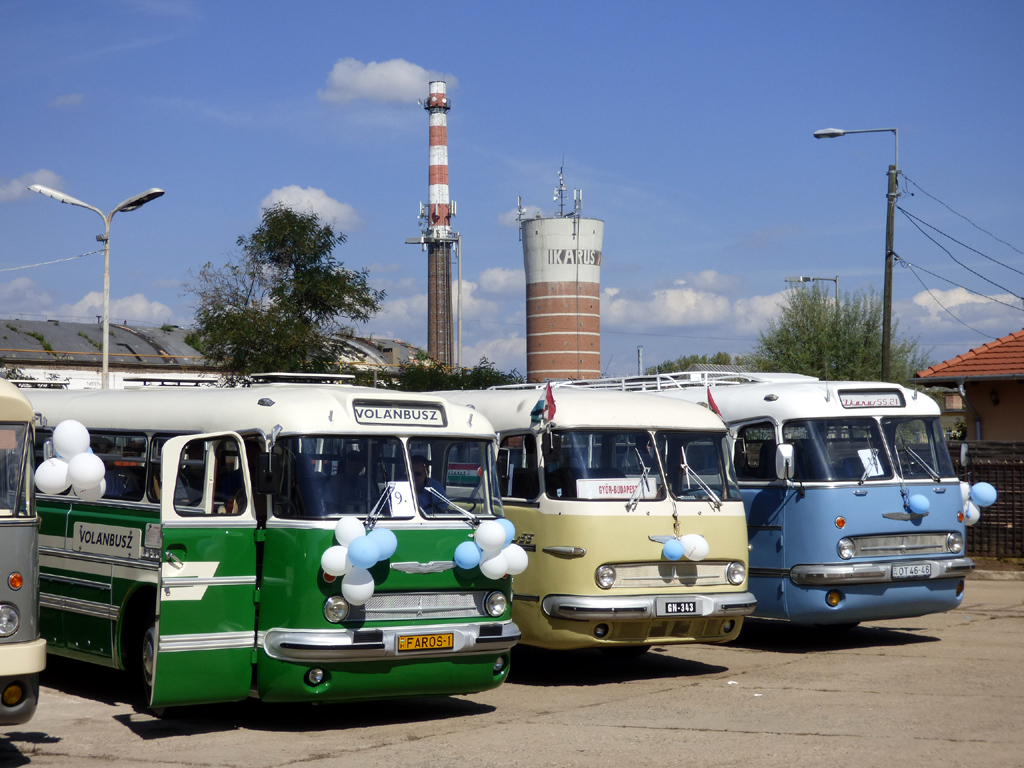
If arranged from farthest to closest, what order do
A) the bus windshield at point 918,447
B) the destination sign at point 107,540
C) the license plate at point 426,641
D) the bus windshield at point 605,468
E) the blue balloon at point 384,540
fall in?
the bus windshield at point 918,447
the bus windshield at point 605,468
the destination sign at point 107,540
the license plate at point 426,641
the blue balloon at point 384,540

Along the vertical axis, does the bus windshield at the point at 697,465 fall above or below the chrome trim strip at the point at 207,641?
above

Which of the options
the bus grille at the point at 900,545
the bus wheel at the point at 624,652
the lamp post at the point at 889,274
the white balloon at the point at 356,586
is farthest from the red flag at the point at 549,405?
the lamp post at the point at 889,274

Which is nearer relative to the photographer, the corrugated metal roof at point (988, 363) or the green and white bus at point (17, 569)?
the green and white bus at point (17, 569)

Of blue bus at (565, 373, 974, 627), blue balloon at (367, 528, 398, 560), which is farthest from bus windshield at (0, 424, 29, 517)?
blue bus at (565, 373, 974, 627)

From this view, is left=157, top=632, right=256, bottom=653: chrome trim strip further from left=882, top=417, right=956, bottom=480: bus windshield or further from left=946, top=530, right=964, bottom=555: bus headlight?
left=946, top=530, right=964, bottom=555: bus headlight

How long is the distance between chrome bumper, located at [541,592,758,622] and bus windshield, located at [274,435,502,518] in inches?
54.6

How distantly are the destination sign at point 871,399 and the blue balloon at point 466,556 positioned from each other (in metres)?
A: 5.28

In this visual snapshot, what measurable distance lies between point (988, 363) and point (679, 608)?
16.3 m

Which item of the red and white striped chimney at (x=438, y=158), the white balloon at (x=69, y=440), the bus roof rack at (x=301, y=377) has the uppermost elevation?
the red and white striped chimney at (x=438, y=158)

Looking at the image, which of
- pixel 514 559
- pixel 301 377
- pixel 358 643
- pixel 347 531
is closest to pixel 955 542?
pixel 514 559

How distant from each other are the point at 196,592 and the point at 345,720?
5.49 ft

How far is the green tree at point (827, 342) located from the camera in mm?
38375

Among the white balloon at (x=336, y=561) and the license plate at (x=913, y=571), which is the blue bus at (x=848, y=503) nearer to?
the license plate at (x=913, y=571)

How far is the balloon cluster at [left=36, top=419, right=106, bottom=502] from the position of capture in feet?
27.1
